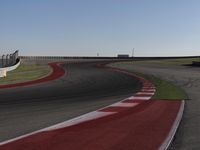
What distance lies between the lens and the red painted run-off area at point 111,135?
24.3 ft

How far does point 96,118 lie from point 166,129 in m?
2.24

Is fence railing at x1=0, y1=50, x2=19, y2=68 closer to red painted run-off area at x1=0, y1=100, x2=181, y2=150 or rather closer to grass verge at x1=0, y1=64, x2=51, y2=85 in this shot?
grass verge at x1=0, y1=64, x2=51, y2=85

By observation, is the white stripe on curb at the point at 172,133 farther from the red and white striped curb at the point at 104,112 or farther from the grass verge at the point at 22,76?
the grass verge at the point at 22,76

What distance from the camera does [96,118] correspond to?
35.7ft

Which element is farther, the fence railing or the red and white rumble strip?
the fence railing

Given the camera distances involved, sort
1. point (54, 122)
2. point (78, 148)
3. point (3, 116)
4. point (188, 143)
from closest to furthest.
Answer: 1. point (78, 148)
2. point (188, 143)
3. point (54, 122)
4. point (3, 116)

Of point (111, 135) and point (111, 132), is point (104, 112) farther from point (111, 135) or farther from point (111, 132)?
point (111, 135)

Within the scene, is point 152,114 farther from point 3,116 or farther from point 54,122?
point 3,116

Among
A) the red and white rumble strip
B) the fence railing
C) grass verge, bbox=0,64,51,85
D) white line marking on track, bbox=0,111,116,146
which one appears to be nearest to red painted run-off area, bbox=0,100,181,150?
the red and white rumble strip

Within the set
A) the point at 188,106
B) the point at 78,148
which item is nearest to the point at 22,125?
the point at 78,148

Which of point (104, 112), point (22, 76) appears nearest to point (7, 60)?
point (22, 76)

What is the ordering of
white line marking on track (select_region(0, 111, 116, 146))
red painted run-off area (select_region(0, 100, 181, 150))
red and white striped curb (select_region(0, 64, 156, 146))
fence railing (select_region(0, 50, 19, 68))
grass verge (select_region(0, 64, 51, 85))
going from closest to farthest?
red painted run-off area (select_region(0, 100, 181, 150)), white line marking on track (select_region(0, 111, 116, 146)), red and white striped curb (select_region(0, 64, 156, 146)), grass verge (select_region(0, 64, 51, 85)), fence railing (select_region(0, 50, 19, 68))

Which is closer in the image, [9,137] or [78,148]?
[78,148]

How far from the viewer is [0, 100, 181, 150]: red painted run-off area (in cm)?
741
